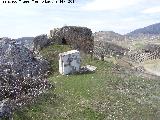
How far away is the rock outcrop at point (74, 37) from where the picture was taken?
66.0m

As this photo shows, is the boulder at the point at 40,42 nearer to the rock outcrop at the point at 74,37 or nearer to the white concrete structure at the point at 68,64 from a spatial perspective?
the rock outcrop at the point at 74,37

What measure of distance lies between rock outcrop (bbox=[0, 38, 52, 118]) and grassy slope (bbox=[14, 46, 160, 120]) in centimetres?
128

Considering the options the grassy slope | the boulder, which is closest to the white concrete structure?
the grassy slope

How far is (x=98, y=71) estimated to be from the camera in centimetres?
4903

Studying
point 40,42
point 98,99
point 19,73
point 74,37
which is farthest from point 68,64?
point 74,37

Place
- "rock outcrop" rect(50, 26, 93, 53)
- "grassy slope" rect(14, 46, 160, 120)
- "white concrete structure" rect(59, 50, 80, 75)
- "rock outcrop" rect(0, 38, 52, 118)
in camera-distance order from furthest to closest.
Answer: "rock outcrop" rect(50, 26, 93, 53) < "white concrete structure" rect(59, 50, 80, 75) < "rock outcrop" rect(0, 38, 52, 118) < "grassy slope" rect(14, 46, 160, 120)

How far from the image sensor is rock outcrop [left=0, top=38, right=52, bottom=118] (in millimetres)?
36125

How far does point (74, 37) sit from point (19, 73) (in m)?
25.6

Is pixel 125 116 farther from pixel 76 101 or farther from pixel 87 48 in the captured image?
pixel 87 48

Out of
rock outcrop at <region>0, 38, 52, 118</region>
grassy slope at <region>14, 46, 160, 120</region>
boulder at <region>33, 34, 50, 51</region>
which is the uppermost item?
boulder at <region>33, 34, 50, 51</region>

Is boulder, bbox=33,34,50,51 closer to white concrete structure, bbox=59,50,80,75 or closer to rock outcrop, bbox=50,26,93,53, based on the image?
rock outcrop, bbox=50,26,93,53

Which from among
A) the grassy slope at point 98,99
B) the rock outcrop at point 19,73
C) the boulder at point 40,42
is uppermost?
the boulder at point 40,42

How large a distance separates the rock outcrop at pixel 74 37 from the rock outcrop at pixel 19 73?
15.5 meters

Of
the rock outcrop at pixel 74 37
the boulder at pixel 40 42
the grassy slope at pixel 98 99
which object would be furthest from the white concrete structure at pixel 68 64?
the rock outcrop at pixel 74 37
